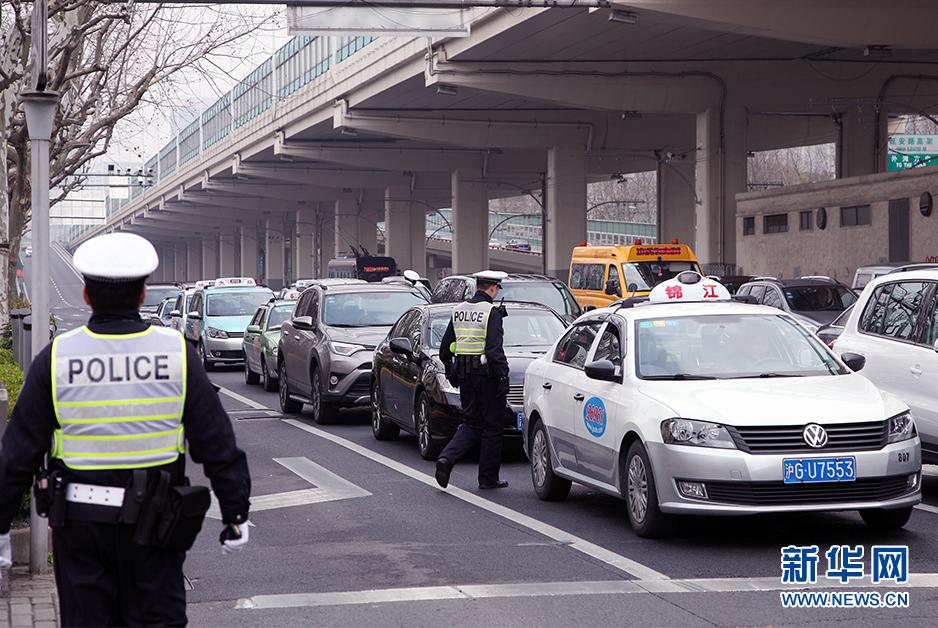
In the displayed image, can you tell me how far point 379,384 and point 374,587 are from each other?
285 inches

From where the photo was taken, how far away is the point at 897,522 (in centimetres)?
790

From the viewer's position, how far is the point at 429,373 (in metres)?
12.3

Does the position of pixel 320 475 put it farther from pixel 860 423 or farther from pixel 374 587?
pixel 860 423

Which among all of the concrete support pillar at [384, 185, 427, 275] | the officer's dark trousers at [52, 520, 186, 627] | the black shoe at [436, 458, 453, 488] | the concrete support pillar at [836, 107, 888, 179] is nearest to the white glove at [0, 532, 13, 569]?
the officer's dark trousers at [52, 520, 186, 627]

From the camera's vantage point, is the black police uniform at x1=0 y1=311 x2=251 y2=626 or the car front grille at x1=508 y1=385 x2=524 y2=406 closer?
the black police uniform at x1=0 y1=311 x2=251 y2=626

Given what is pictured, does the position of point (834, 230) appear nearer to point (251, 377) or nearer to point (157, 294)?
point (251, 377)

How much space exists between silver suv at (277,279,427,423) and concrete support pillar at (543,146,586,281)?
33.6m

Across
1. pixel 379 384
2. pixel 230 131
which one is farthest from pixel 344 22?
pixel 230 131

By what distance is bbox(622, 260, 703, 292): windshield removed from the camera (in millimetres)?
28234

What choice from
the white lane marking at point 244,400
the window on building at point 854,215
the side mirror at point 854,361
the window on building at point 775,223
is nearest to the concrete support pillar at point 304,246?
the window on building at point 775,223

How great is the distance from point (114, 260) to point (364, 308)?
13.1 metres

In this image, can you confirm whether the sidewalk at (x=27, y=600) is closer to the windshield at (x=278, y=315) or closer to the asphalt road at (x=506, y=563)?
the asphalt road at (x=506, y=563)

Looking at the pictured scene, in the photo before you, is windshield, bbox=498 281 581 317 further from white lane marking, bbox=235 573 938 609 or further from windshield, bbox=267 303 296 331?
white lane marking, bbox=235 573 938 609

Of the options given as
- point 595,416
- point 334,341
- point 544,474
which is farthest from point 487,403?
point 334,341
